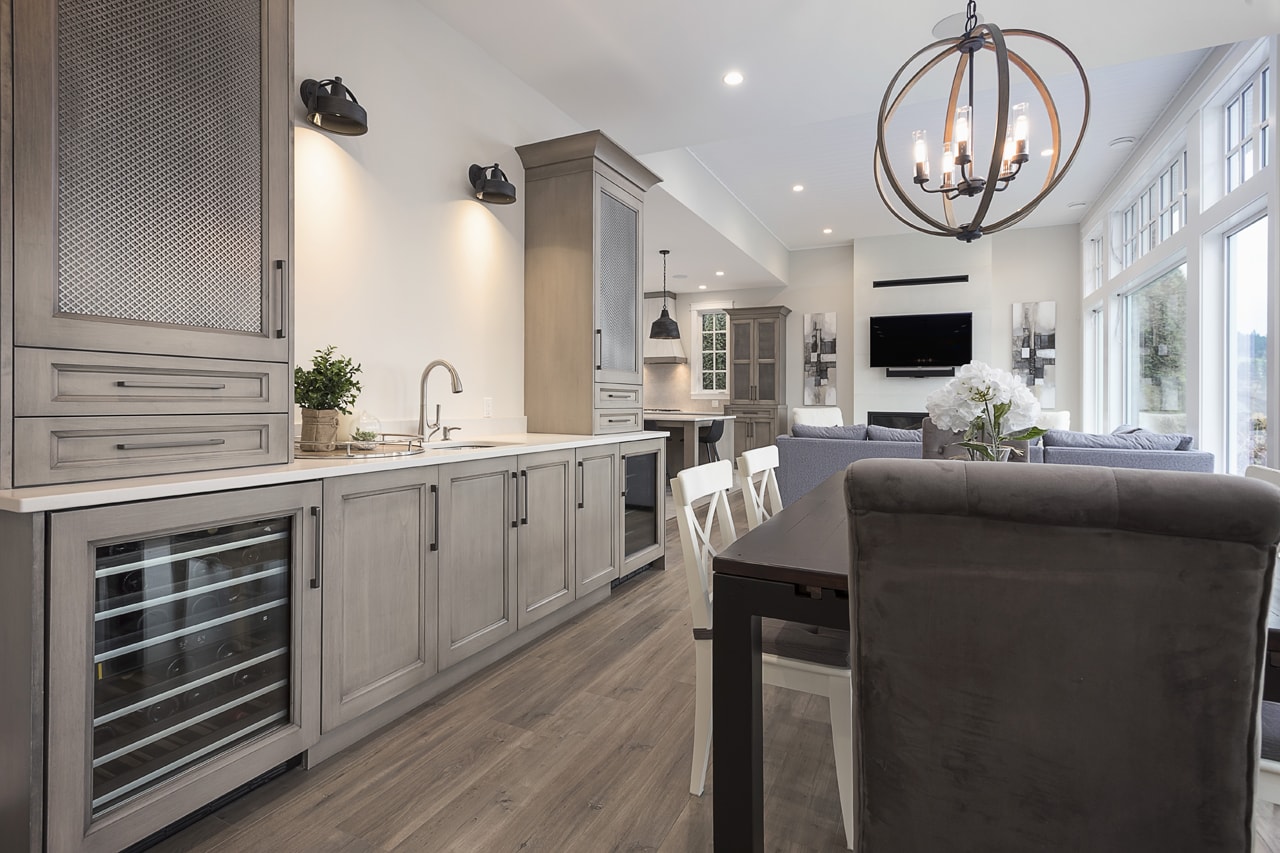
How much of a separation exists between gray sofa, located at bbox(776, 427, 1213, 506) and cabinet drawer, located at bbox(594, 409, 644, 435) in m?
1.06

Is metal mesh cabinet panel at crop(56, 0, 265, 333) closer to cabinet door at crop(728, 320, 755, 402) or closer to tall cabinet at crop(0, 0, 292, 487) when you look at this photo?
tall cabinet at crop(0, 0, 292, 487)

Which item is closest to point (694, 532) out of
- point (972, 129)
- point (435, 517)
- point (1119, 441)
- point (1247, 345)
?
point (435, 517)

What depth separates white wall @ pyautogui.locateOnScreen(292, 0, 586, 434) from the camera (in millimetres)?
2441

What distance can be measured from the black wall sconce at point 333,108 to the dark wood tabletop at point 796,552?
6.65 feet

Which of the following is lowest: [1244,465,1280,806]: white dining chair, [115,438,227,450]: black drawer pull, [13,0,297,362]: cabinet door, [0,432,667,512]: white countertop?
[1244,465,1280,806]: white dining chair

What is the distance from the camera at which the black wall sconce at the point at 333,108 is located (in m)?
2.25

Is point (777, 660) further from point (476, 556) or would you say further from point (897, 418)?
point (897, 418)

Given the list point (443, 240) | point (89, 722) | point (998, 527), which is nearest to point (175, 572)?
point (89, 722)

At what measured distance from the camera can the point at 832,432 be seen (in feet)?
17.1

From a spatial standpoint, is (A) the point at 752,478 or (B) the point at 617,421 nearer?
(A) the point at 752,478

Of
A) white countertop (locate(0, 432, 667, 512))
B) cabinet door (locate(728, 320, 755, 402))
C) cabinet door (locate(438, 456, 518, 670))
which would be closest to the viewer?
white countertop (locate(0, 432, 667, 512))

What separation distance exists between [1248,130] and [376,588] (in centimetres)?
522

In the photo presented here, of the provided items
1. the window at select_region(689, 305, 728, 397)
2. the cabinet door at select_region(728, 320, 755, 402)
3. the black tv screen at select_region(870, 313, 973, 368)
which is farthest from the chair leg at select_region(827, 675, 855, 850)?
the window at select_region(689, 305, 728, 397)

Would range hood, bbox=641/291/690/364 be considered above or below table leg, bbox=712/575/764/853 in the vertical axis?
above
